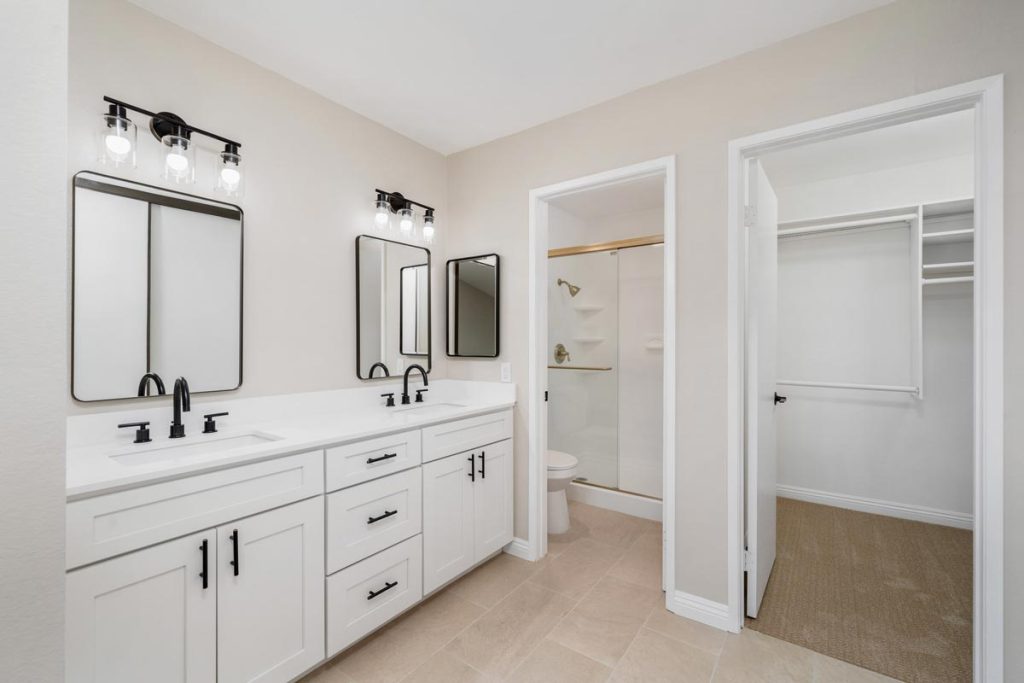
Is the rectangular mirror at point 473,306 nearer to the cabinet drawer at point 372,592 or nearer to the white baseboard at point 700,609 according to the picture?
the cabinet drawer at point 372,592

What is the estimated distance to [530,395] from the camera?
2619 millimetres

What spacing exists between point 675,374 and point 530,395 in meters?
0.85

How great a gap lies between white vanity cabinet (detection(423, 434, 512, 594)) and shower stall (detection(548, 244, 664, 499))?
4.08 feet

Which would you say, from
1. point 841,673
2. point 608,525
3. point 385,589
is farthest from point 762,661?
point 385,589

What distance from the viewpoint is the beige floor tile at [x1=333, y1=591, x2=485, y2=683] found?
1715mm

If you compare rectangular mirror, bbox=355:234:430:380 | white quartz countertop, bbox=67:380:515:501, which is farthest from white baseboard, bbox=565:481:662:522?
rectangular mirror, bbox=355:234:430:380

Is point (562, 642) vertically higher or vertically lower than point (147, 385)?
lower

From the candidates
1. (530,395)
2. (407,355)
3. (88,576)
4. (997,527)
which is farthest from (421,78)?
(997,527)

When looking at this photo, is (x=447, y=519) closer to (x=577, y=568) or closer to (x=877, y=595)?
(x=577, y=568)

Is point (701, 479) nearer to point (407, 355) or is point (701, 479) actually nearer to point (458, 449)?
point (458, 449)

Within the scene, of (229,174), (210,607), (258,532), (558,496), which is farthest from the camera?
(558,496)

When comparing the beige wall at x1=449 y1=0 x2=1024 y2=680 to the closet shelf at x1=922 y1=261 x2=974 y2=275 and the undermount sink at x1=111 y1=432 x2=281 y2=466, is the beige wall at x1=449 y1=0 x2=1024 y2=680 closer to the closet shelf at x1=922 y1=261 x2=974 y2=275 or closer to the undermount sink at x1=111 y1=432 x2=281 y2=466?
the undermount sink at x1=111 y1=432 x2=281 y2=466

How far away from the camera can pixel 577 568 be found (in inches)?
98.6

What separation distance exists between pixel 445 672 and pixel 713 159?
95.6 inches
